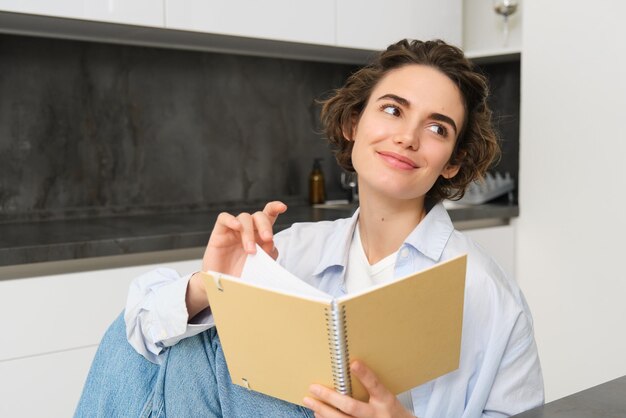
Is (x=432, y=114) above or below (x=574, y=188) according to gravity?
above

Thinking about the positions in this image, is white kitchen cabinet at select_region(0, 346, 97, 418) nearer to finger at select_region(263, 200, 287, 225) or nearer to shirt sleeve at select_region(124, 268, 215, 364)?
shirt sleeve at select_region(124, 268, 215, 364)

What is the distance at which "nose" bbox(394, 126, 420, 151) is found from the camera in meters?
1.23

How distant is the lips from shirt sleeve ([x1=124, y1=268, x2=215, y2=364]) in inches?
14.9

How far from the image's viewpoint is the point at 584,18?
238 centimetres

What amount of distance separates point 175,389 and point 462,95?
0.70 meters

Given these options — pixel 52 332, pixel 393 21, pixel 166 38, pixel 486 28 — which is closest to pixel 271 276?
pixel 52 332

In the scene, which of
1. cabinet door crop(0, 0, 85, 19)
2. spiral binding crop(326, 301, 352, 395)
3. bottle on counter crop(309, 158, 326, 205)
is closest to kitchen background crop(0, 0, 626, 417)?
cabinet door crop(0, 0, 85, 19)

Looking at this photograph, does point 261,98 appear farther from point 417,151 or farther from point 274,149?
point 417,151

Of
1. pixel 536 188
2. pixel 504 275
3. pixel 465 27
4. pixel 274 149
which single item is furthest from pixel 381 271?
pixel 465 27

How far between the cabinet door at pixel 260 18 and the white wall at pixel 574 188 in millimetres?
698

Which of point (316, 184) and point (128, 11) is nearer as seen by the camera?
point (128, 11)

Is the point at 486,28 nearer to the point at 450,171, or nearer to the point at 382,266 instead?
the point at 450,171

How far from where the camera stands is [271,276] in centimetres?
99

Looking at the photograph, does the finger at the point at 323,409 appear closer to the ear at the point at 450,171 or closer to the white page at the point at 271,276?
the white page at the point at 271,276
